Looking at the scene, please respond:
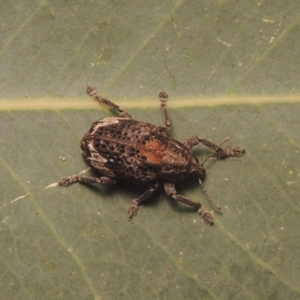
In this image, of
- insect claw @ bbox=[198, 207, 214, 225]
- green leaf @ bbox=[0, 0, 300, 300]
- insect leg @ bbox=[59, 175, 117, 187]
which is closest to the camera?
green leaf @ bbox=[0, 0, 300, 300]

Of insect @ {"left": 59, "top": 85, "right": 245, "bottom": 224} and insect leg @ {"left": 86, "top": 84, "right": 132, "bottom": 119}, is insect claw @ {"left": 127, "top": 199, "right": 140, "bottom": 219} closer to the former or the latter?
insect @ {"left": 59, "top": 85, "right": 245, "bottom": 224}

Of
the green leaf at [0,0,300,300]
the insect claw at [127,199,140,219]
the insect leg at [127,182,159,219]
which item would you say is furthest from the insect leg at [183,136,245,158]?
the insect claw at [127,199,140,219]

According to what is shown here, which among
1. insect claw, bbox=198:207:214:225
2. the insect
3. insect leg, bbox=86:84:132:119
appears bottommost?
insect claw, bbox=198:207:214:225

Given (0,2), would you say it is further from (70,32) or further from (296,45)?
(296,45)

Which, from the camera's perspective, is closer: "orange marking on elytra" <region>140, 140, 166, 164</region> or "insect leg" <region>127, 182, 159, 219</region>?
"orange marking on elytra" <region>140, 140, 166, 164</region>

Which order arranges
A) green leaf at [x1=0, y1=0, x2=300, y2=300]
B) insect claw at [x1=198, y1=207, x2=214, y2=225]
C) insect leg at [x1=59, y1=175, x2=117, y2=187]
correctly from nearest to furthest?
green leaf at [x1=0, y1=0, x2=300, y2=300]
insect claw at [x1=198, y1=207, x2=214, y2=225]
insect leg at [x1=59, y1=175, x2=117, y2=187]

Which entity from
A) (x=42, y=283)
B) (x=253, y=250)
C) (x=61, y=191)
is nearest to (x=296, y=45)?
(x=253, y=250)

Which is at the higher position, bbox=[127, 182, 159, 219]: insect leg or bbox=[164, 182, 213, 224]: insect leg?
bbox=[164, 182, 213, 224]: insect leg
